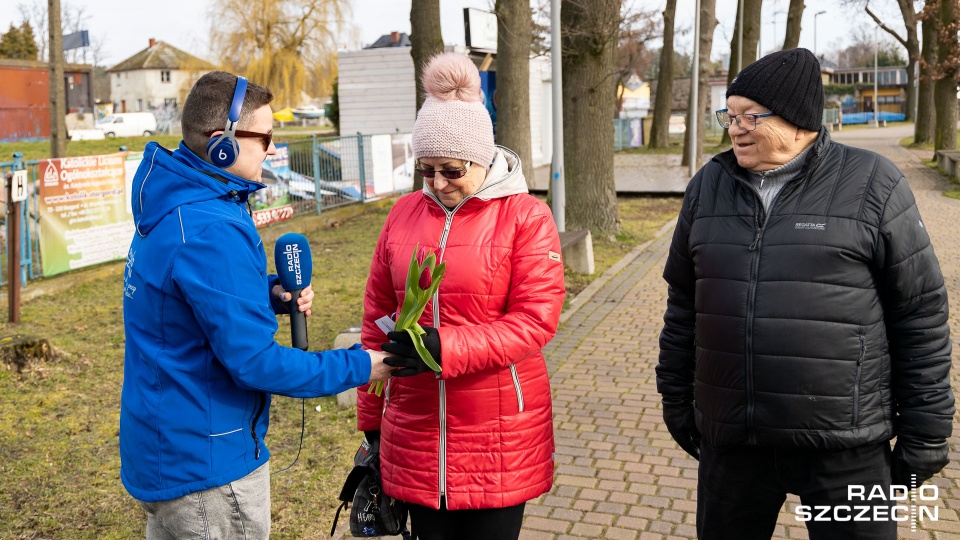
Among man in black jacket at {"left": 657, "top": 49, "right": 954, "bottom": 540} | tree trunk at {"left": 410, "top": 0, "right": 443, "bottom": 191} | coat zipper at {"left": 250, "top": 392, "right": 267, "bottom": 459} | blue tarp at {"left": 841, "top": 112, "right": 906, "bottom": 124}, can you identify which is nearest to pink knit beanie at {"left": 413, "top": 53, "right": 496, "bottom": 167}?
man in black jacket at {"left": 657, "top": 49, "right": 954, "bottom": 540}

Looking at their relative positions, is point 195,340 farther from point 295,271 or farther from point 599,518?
point 599,518

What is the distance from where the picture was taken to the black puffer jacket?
272 cm

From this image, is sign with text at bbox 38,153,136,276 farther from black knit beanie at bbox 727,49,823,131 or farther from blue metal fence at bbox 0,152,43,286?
black knit beanie at bbox 727,49,823,131

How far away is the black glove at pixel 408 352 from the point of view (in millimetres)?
2736

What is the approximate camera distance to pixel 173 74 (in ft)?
306

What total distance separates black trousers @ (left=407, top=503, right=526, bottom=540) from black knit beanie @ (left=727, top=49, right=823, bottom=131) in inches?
58.5

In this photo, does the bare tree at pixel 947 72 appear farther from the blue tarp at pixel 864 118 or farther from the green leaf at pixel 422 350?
the blue tarp at pixel 864 118

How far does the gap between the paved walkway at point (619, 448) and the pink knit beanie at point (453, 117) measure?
2.29 meters

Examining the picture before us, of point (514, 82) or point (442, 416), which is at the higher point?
point (514, 82)

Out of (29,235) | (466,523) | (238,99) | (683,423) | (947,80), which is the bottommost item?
(466,523)

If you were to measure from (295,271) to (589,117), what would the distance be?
36.6ft

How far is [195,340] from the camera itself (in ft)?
8.25

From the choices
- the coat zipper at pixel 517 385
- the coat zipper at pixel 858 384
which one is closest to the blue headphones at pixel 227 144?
the coat zipper at pixel 517 385
